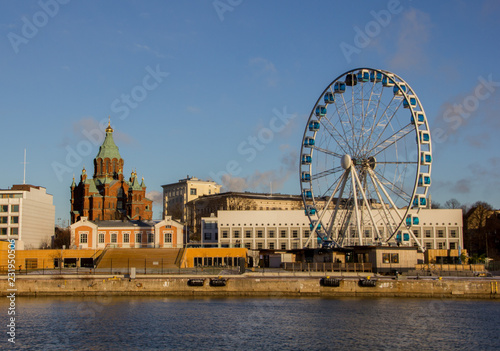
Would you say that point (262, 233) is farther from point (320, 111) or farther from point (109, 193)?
point (109, 193)

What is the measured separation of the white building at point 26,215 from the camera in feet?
417

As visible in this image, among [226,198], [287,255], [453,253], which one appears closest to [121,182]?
[226,198]

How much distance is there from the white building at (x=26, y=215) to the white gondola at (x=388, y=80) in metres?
80.2

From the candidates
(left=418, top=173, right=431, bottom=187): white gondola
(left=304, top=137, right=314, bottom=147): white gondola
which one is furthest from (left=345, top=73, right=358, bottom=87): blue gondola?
A: (left=418, top=173, right=431, bottom=187): white gondola

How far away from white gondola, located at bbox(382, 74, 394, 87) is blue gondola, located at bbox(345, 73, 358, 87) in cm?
446

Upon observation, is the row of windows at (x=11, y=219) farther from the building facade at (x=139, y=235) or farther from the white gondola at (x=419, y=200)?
the white gondola at (x=419, y=200)

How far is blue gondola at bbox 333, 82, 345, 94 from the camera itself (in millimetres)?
81250

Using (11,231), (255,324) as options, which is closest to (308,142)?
(255,324)

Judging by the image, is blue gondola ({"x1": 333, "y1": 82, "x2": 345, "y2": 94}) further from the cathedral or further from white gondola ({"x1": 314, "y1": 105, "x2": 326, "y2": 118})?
the cathedral

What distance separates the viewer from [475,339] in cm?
4059

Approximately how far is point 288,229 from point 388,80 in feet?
148

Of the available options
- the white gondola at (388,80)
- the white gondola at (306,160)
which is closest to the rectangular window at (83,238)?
the white gondola at (306,160)

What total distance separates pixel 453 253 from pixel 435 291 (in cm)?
3502

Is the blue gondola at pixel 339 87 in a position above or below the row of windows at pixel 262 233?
above
